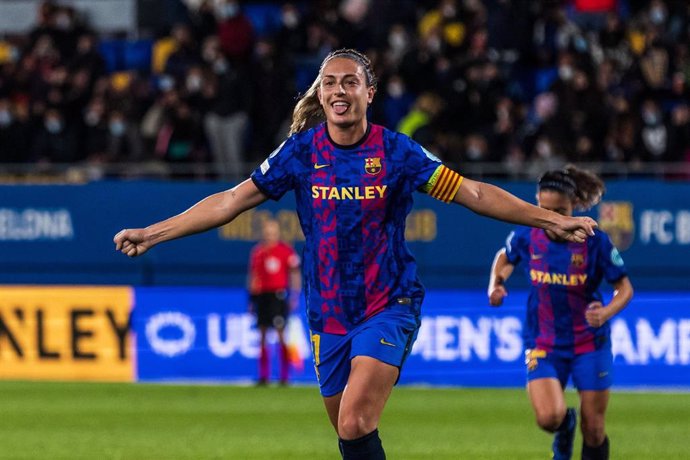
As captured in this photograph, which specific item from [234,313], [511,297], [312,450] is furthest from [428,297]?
[312,450]

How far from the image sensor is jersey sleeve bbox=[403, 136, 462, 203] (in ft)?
22.8

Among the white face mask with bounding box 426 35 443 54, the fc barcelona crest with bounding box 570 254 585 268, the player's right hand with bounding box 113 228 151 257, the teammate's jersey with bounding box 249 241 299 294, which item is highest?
the white face mask with bounding box 426 35 443 54

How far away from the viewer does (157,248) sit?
18547 millimetres

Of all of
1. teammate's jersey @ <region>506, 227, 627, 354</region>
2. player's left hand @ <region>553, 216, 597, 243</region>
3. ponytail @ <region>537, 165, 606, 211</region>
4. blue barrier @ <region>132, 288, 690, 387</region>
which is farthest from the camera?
blue barrier @ <region>132, 288, 690, 387</region>

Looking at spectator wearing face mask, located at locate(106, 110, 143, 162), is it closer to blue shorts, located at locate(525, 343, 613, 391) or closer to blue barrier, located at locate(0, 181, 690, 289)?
blue barrier, located at locate(0, 181, 690, 289)

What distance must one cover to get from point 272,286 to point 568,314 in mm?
7948

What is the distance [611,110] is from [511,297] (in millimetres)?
3013

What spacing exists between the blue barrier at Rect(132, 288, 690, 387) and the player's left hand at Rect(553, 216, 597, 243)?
32.9 feet

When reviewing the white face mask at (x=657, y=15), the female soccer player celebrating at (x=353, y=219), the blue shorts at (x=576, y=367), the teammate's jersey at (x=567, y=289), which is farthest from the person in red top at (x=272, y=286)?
the female soccer player celebrating at (x=353, y=219)

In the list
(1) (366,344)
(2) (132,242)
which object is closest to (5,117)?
(2) (132,242)

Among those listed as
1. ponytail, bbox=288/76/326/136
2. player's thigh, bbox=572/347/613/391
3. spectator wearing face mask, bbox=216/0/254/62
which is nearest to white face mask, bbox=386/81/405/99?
spectator wearing face mask, bbox=216/0/254/62

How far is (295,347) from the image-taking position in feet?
58.3

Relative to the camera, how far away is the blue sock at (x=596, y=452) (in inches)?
354

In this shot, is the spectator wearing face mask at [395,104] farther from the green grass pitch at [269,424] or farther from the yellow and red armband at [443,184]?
the yellow and red armband at [443,184]
